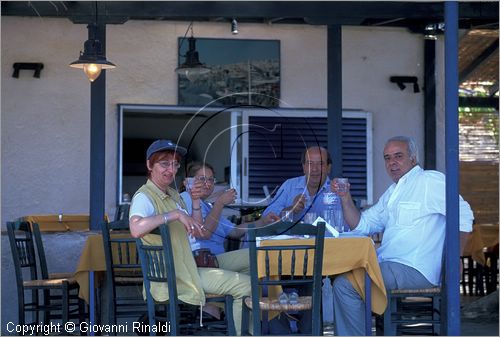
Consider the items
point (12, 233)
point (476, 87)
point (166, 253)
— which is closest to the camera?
point (166, 253)

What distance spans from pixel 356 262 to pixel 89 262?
1.90 m

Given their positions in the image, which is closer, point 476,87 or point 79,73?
point 79,73

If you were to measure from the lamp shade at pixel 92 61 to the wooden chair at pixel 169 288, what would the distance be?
7.59 feet

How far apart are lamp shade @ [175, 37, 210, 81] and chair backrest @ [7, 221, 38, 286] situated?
2.47 m

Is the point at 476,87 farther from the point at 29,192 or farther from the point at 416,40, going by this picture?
the point at 29,192

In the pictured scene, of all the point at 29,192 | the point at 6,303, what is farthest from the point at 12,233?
the point at 29,192

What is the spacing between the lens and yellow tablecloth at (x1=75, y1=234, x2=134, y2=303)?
6.11m

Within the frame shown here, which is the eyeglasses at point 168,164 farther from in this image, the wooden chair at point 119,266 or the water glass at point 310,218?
the water glass at point 310,218

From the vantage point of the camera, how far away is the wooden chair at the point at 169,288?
485 centimetres

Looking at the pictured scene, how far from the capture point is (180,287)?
195 inches

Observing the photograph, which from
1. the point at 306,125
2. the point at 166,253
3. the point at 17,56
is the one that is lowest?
the point at 166,253

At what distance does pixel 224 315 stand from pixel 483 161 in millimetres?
7339

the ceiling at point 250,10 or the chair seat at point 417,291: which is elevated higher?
the ceiling at point 250,10

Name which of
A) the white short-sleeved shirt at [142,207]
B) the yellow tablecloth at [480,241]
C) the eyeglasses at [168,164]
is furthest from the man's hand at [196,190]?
the yellow tablecloth at [480,241]
